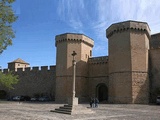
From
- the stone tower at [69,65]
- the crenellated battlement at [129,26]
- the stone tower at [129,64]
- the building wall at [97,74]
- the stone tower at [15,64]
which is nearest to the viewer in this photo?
the stone tower at [129,64]

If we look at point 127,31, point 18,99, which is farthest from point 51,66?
point 127,31

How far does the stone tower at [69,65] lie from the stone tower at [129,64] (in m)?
5.67

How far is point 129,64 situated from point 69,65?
29.9ft

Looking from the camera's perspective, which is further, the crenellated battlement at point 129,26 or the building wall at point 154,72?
the building wall at point 154,72

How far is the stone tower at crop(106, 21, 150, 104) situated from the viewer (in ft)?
89.7

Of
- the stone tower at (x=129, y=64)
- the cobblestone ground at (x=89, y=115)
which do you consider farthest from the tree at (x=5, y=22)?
the stone tower at (x=129, y=64)

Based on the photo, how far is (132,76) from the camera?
27.3 meters

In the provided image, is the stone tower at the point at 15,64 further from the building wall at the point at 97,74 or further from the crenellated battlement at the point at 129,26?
the crenellated battlement at the point at 129,26

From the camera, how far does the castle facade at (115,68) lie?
27.6m

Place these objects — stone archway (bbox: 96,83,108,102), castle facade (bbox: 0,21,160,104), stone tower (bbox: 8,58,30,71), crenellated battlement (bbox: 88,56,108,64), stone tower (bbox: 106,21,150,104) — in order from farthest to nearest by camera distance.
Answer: stone tower (bbox: 8,58,30,71) < stone archway (bbox: 96,83,108,102) < crenellated battlement (bbox: 88,56,108,64) < castle facade (bbox: 0,21,160,104) < stone tower (bbox: 106,21,150,104)

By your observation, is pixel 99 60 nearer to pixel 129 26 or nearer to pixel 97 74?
pixel 97 74

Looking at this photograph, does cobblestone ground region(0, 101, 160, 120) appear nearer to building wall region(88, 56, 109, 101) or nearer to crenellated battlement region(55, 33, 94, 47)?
building wall region(88, 56, 109, 101)

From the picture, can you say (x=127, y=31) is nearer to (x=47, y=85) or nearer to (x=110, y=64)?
(x=110, y=64)

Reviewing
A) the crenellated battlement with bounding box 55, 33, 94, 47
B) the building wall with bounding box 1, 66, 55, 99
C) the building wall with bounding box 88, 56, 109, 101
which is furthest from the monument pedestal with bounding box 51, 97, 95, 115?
the building wall with bounding box 1, 66, 55, 99
